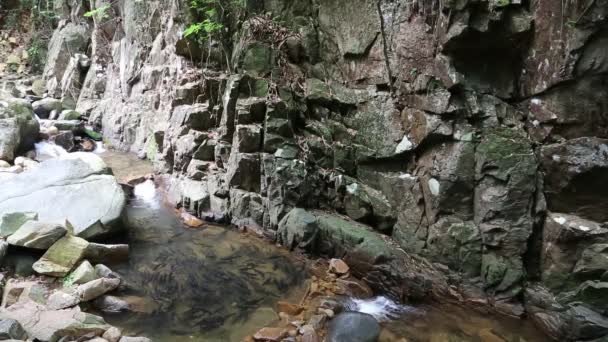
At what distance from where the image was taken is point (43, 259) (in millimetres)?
4691

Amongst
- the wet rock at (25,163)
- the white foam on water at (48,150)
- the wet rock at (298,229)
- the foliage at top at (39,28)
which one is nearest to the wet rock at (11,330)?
the wet rock at (298,229)

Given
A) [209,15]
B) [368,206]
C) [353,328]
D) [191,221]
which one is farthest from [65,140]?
[353,328]

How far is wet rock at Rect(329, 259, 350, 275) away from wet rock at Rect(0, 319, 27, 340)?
3567mm

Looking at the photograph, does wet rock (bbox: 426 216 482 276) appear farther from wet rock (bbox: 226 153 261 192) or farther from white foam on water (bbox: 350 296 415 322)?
wet rock (bbox: 226 153 261 192)

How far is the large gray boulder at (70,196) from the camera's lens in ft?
17.8

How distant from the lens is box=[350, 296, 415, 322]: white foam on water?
16.0 ft

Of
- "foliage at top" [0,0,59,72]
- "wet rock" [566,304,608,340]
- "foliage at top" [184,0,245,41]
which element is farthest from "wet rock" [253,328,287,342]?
"foliage at top" [0,0,59,72]

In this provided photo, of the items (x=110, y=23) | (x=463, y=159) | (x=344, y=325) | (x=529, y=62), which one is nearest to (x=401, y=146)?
(x=463, y=159)

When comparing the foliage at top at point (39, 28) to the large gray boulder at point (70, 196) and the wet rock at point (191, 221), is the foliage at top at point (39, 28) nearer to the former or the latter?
the large gray boulder at point (70, 196)

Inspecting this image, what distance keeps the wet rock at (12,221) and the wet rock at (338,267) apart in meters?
4.00

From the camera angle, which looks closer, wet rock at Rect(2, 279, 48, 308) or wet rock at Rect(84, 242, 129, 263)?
wet rock at Rect(2, 279, 48, 308)

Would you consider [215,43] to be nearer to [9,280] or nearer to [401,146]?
[401,146]

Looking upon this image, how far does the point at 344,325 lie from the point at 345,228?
1.85 meters

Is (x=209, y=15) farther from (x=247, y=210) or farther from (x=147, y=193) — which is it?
(x=247, y=210)
